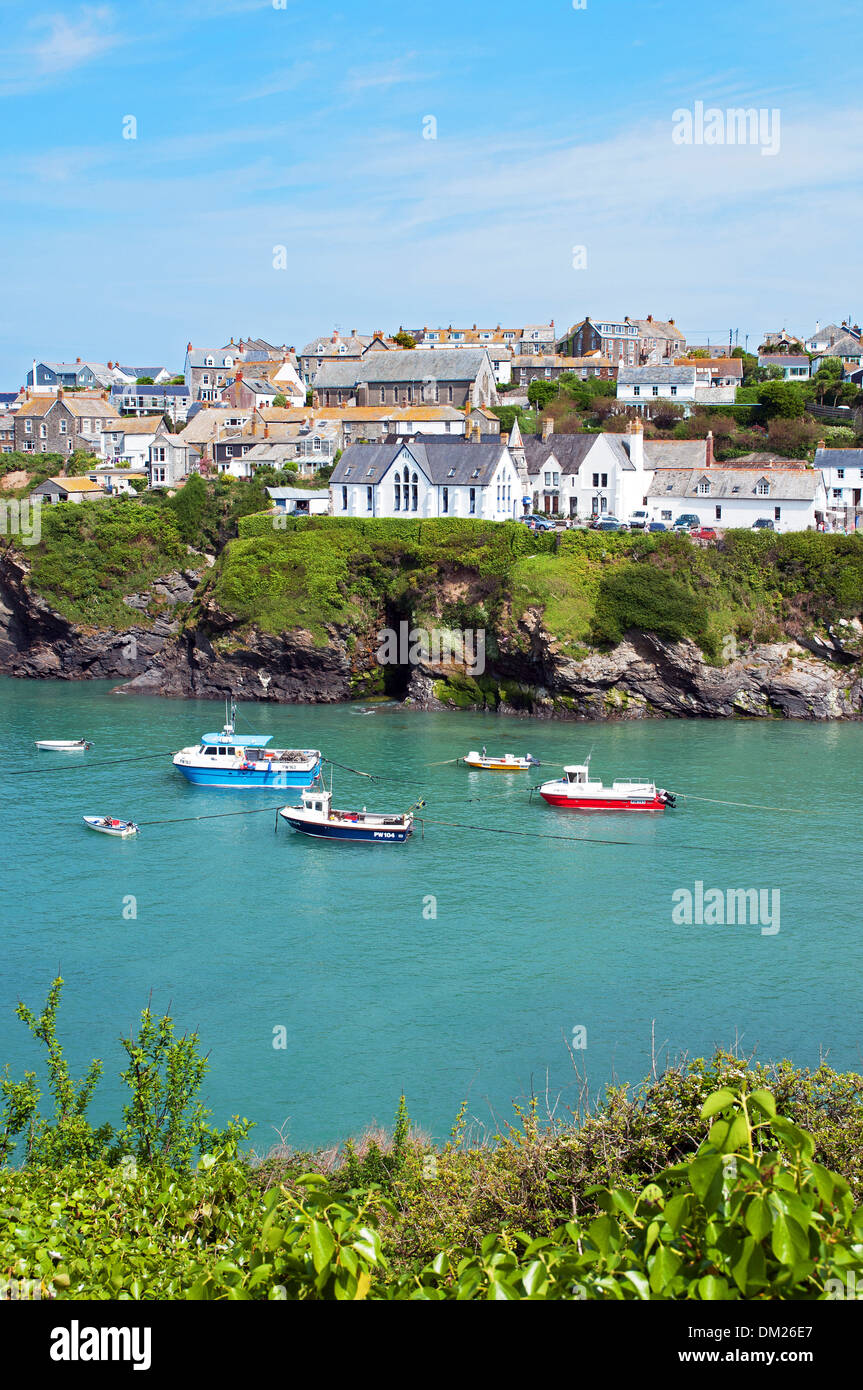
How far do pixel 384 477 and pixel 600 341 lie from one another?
53422 millimetres

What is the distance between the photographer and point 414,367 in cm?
10200

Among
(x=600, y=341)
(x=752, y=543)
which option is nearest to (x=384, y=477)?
(x=752, y=543)

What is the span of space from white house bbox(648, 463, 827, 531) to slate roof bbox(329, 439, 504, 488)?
11.9 meters

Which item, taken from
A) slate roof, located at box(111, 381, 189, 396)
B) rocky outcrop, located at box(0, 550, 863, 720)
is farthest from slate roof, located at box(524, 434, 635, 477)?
slate roof, located at box(111, 381, 189, 396)

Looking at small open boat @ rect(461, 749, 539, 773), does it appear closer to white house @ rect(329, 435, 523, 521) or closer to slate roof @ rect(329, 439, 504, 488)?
white house @ rect(329, 435, 523, 521)

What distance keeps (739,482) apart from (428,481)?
1948 centimetres

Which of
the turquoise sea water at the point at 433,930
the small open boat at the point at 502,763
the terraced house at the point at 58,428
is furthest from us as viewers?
the terraced house at the point at 58,428

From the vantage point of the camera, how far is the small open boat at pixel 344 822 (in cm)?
4606

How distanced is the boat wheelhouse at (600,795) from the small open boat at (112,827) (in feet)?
54.0

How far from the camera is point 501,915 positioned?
38.0 m

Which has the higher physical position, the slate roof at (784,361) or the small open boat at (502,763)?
the slate roof at (784,361)

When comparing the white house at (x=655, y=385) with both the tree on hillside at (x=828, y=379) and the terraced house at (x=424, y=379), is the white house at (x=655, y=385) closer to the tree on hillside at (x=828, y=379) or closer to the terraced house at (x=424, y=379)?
the tree on hillside at (x=828, y=379)

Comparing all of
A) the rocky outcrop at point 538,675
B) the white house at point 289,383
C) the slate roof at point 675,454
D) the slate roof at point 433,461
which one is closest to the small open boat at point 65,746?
the rocky outcrop at point 538,675
